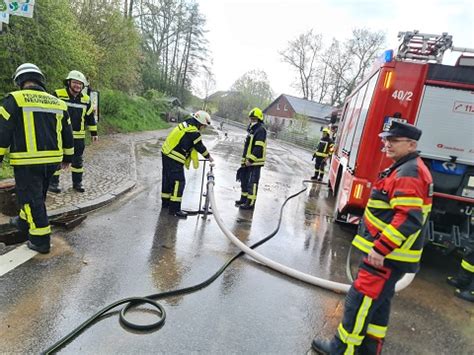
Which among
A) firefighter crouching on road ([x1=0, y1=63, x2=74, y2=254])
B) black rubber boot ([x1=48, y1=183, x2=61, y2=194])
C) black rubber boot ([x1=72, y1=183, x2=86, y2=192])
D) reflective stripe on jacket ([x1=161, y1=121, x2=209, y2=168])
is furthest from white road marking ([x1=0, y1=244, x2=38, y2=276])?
reflective stripe on jacket ([x1=161, y1=121, x2=209, y2=168])

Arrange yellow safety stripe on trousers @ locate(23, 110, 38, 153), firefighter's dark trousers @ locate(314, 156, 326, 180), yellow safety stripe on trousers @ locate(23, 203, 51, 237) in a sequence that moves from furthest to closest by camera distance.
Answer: firefighter's dark trousers @ locate(314, 156, 326, 180) → yellow safety stripe on trousers @ locate(23, 203, 51, 237) → yellow safety stripe on trousers @ locate(23, 110, 38, 153)

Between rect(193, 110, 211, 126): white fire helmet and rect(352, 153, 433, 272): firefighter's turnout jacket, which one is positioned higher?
rect(193, 110, 211, 126): white fire helmet

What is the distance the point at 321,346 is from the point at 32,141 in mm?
3463

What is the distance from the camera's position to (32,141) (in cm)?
372

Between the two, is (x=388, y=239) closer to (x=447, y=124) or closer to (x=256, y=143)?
(x=447, y=124)

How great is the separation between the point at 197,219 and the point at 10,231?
266 cm

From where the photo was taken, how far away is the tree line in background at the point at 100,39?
8805mm

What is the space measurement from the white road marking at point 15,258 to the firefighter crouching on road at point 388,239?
3150 millimetres

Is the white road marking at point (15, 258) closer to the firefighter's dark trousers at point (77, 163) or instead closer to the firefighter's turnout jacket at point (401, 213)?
the firefighter's dark trousers at point (77, 163)

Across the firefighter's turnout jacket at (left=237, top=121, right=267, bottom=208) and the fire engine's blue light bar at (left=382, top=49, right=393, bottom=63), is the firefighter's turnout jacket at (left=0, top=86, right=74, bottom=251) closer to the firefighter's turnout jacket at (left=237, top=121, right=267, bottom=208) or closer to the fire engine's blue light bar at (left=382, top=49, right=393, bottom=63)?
the firefighter's turnout jacket at (left=237, top=121, right=267, bottom=208)

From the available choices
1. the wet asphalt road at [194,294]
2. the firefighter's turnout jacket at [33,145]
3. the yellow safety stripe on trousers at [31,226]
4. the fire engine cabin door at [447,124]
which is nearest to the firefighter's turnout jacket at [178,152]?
the wet asphalt road at [194,294]

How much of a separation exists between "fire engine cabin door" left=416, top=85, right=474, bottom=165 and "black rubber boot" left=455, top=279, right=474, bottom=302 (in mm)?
1576

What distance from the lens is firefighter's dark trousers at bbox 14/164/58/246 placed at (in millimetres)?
3754

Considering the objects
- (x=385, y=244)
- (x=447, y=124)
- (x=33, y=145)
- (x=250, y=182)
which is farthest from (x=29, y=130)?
(x=447, y=124)
